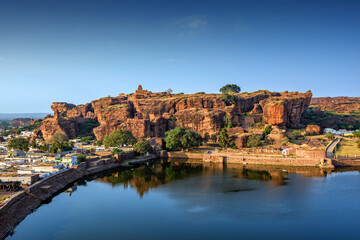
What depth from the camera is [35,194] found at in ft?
101

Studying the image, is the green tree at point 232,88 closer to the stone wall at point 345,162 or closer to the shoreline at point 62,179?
the shoreline at point 62,179

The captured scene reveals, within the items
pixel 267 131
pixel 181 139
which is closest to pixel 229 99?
pixel 267 131

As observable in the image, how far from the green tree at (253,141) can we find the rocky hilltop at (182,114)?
37.6ft

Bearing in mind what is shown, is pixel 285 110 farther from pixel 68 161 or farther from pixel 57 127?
pixel 57 127

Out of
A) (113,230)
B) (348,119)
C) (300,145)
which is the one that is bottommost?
(113,230)

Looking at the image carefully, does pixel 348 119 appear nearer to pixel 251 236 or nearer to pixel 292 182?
pixel 292 182

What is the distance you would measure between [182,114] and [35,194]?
155 ft

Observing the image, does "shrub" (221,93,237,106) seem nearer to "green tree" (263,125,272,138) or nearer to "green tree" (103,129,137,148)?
"green tree" (263,125,272,138)

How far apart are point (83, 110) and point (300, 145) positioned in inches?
2911

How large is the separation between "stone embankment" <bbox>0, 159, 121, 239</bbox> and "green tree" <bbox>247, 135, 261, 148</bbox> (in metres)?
30.7

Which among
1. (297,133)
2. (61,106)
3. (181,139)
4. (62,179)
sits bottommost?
(62,179)

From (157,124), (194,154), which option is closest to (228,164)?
(194,154)

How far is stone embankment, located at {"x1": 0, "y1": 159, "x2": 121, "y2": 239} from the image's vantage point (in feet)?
78.7

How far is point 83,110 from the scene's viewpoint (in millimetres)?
98625
